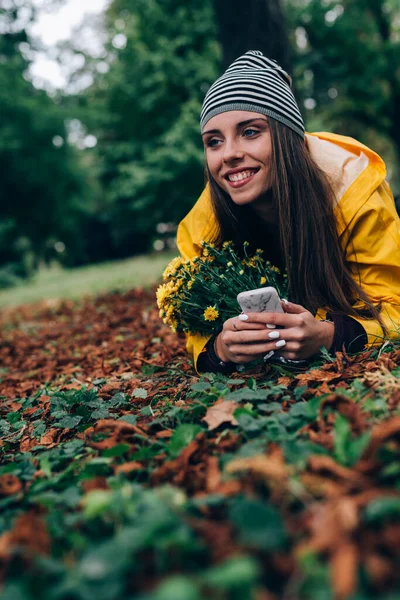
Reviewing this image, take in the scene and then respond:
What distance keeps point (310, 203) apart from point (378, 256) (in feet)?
1.36

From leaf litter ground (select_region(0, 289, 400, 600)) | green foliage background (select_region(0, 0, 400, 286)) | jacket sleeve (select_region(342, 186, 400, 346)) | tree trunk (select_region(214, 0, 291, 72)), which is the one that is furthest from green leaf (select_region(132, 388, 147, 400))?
green foliage background (select_region(0, 0, 400, 286))

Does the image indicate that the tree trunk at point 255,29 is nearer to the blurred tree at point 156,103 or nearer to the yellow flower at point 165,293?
the yellow flower at point 165,293

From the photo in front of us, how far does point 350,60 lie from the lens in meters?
17.3

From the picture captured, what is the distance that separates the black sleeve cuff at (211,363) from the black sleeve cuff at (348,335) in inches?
19.8

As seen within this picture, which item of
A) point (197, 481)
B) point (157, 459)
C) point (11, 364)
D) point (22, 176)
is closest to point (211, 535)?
point (197, 481)

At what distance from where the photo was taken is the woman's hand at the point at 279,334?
7.17 feet

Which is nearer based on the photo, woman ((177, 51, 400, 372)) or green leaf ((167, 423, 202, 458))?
green leaf ((167, 423, 202, 458))

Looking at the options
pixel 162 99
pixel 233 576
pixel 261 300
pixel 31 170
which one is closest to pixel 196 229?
pixel 261 300

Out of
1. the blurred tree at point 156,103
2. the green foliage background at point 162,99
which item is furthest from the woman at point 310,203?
the blurred tree at point 156,103

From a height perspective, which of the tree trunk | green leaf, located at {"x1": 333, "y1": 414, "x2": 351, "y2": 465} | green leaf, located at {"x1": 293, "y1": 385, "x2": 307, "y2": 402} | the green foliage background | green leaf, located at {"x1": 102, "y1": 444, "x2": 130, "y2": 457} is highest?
the green foliage background

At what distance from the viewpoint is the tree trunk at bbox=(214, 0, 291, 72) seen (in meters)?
4.71

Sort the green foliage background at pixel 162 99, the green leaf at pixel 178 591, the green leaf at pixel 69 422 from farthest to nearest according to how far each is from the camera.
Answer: the green foliage background at pixel 162 99
the green leaf at pixel 69 422
the green leaf at pixel 178 591

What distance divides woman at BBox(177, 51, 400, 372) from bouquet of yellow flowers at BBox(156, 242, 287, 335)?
12 cm

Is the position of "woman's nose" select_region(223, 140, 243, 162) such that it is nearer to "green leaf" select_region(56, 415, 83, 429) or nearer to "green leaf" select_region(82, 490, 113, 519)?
"green leaf" select_region(56, 415, 83, 429)
